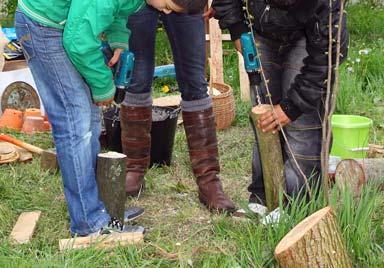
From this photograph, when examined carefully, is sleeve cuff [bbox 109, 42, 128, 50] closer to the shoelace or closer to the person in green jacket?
the person in green jacket

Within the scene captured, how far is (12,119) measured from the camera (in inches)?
193

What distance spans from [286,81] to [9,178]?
177cm

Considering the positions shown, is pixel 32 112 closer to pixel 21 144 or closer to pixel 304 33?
pixel 21 144

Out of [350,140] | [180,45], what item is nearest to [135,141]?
[180,45]

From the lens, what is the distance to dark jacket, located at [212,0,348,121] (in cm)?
274

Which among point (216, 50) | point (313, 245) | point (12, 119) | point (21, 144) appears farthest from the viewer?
point (216, 50)

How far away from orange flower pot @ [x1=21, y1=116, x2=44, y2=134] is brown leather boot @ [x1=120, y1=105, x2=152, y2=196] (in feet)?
4.32

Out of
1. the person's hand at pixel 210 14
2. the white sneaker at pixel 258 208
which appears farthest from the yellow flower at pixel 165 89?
the white sneaker at pixel 258 208

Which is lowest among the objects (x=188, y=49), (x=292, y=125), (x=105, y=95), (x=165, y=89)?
(x=165, y=89)

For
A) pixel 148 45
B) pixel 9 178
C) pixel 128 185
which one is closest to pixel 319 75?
pixel 148 45

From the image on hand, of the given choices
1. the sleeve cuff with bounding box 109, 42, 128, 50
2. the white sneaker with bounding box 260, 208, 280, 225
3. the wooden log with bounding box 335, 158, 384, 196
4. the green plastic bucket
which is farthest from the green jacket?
the green plastic bucket

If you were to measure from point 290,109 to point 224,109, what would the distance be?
1.92 meters

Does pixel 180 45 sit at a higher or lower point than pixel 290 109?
higher

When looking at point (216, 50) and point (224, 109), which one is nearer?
point (224, 109)
